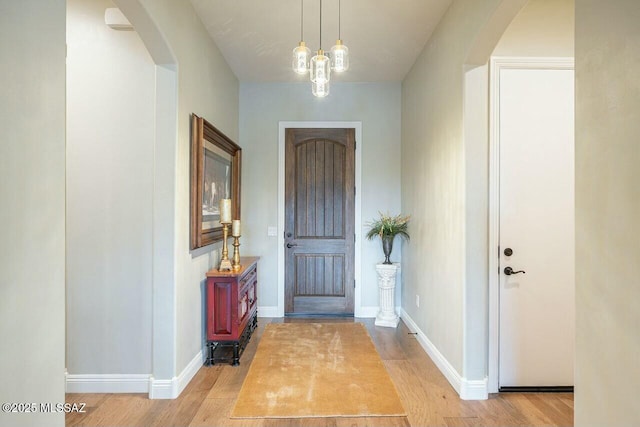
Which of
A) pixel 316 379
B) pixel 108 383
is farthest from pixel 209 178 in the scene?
pixel 316 379

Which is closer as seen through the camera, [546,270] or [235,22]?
[546,270]

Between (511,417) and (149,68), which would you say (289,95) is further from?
(511,417)

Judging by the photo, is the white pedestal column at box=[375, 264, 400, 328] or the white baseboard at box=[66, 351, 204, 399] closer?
the white baseboard at box=[66, 351, 204, 399]

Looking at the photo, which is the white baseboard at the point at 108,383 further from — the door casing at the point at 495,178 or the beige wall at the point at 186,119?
the door casing at the point at 495,178

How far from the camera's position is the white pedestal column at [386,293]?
14.1 ft

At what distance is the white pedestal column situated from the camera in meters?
4.29

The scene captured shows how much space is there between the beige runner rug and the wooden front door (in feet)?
2.57

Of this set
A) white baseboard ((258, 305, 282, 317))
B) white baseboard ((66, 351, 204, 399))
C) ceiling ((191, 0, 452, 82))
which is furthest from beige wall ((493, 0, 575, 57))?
white baseboard ((258, 305, 282, 317))

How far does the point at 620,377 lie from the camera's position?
1.21m

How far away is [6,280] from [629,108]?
2.00 m

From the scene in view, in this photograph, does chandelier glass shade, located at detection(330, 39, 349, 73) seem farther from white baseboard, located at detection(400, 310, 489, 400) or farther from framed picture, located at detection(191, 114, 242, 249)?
white baseboard, located at detection(400, 310, 489, 400)

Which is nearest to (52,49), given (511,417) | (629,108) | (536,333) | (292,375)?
(629,108)

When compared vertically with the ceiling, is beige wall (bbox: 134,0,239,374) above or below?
below

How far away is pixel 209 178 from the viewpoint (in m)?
3.27
